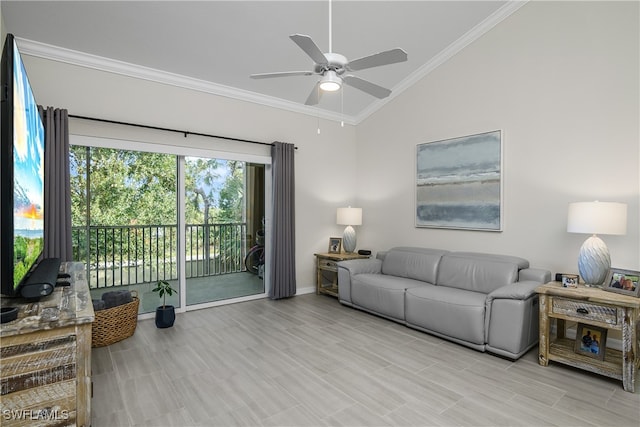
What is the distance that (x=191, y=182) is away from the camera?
4191 mm

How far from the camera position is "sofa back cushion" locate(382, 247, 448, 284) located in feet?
13.1

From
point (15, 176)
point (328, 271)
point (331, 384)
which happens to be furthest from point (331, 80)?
point (328, 271)

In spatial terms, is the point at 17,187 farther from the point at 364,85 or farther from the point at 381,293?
the point at 381,293

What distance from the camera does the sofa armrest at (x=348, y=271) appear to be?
4.31 metres

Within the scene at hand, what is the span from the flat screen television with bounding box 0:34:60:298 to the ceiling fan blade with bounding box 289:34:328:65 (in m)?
1.33

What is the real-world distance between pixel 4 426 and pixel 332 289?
3901mm

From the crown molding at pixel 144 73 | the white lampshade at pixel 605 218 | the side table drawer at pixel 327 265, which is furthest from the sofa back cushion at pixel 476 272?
the crown molding at pixel 144 73

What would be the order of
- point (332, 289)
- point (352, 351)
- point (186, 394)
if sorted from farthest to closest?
1. point (332, 289)
2. point (352, 351)
3. point (186, 394)

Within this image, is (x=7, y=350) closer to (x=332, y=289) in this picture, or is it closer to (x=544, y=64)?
(x=332, y=289)

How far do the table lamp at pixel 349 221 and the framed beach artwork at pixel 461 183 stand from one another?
0.89 meters

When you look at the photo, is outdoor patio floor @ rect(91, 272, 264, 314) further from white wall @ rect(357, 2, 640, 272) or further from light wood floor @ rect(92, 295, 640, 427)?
white wall @ rect(357, 2, 640, 272)

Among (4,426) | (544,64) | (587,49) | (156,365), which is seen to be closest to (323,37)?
(544,64)

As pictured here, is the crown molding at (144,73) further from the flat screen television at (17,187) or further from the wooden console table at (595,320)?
the wooden console table at (595,320)

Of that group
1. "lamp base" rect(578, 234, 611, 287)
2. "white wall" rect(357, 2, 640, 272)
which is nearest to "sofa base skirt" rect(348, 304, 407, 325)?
"white wall" rect(357, 2, 640, 272)
